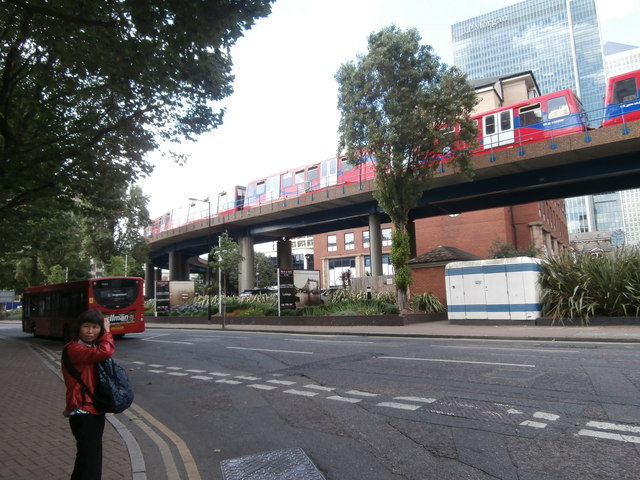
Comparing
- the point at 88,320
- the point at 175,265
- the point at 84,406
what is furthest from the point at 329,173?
the point at 175,265

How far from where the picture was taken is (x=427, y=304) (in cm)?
2302

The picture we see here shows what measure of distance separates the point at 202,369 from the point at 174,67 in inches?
259

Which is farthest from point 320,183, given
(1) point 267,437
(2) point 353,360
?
(1) point 267,437

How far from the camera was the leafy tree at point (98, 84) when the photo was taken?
664 centimetres

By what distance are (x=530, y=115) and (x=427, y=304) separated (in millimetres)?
10989

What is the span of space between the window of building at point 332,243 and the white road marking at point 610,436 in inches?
2849

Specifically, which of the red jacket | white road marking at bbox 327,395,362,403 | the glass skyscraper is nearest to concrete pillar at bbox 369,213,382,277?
white road marking at bbox 327,395,362,403

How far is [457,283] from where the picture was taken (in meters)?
19.0

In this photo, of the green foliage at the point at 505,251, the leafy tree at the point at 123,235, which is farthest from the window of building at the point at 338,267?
the leafy tree at the point at 123,235

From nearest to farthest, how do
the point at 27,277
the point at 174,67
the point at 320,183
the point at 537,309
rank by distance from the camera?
the point at 174,67
the point at 537,309
the point at 320,183
the point at 27,277

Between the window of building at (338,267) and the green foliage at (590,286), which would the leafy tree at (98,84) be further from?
the window of building at (338,267)

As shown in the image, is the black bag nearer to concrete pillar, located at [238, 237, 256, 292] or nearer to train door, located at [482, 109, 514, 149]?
train door, located at [482, 109, 514, 149]

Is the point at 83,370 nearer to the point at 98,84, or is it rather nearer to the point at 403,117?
the point at 98,84

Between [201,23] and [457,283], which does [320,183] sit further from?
[201,23]
